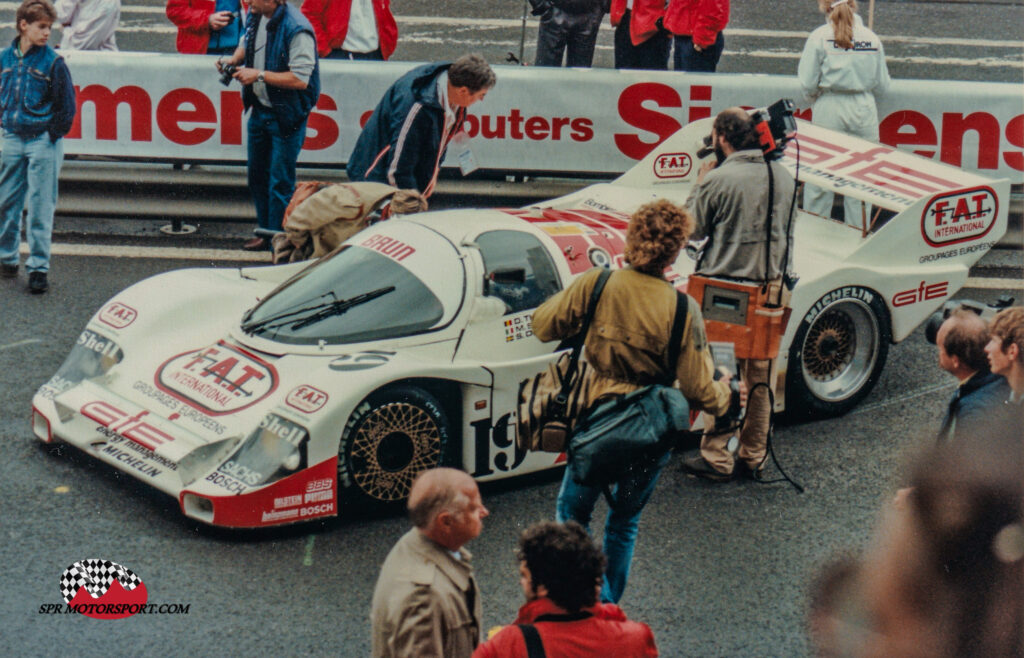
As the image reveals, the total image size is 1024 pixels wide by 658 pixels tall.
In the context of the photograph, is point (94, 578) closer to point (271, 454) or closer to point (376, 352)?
point (271, 454)

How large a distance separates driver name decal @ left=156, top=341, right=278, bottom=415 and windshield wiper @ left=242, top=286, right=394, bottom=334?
0.18 meters

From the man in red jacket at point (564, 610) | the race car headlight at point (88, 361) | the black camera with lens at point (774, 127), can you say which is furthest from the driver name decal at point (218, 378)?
the man in red jacket at point (564, 610)

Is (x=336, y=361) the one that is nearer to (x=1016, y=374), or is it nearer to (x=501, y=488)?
(x=501, y=488)

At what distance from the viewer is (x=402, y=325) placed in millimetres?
Result: 6551

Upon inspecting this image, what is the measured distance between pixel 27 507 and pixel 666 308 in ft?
10.0

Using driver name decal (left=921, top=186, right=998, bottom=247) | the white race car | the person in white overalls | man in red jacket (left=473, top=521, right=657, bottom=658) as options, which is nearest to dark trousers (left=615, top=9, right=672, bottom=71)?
the person in white overalls

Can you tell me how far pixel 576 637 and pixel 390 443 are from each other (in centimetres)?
260

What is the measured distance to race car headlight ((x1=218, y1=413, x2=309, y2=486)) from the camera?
19.6 feet

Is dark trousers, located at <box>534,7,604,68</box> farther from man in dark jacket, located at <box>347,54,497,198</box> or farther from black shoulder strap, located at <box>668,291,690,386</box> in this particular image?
black shoulder strap, located at <box>668,291,690,386</box>

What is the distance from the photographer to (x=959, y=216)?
319 inches

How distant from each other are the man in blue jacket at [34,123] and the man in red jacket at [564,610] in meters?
6.04

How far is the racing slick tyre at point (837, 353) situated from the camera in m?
7.52

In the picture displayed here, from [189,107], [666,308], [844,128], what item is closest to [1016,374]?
[666,308]

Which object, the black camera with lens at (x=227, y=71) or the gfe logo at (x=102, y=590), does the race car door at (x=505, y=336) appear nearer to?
the gfe logo at (x=102, y=590)
